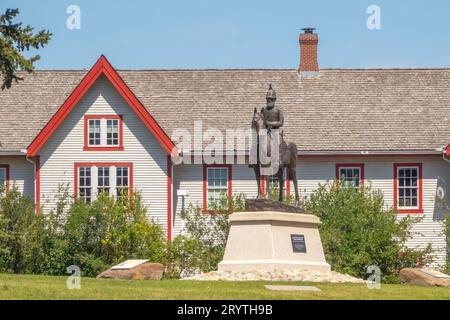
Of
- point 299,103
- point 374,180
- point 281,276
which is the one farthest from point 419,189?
point 281,276

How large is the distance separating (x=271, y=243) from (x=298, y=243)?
98cm

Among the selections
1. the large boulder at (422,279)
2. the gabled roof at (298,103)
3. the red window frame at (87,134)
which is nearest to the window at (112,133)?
the red window frame at (87,134)

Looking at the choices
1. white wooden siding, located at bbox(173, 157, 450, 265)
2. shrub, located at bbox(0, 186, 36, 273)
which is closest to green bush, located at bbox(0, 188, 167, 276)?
shrub, located at bbox(0, 186, 36, 273)

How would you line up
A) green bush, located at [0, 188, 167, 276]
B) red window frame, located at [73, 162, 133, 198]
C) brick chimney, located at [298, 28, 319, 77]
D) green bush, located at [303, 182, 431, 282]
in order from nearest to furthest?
green bush, located at [303, 182, 431, 282] → green bush, located at [0, 188, 167, 276] → red window frame, located at [73, 162, 133, 198] → brick chimney, located at [298, 28, 319, 77]

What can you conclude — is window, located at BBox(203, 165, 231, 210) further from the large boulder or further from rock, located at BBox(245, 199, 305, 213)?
rock, located at BBox(245, 199, 305, 213)

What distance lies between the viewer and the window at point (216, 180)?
2290 inches

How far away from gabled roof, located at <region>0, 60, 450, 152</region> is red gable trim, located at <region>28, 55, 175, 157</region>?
1.76 metres

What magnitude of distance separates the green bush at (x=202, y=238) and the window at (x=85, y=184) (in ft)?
12.2

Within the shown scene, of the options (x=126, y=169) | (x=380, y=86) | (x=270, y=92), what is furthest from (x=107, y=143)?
(x=270, y=92)

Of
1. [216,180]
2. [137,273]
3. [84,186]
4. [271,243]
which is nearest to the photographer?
[271,243]

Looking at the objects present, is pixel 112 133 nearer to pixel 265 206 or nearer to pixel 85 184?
pixel 85 184

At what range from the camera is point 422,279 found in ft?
142

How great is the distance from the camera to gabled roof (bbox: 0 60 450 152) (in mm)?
58719
